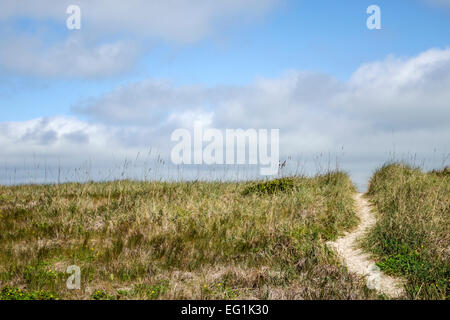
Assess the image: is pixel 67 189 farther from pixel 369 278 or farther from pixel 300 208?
pixel 369 278

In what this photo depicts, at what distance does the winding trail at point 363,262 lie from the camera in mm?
7730

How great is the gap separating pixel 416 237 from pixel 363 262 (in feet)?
4.88

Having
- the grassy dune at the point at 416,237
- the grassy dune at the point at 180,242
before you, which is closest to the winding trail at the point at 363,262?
the grassy dune at the point at 416,237

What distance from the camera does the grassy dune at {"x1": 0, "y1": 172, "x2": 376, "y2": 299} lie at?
730 centimetres

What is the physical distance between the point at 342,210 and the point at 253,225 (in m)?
3.06

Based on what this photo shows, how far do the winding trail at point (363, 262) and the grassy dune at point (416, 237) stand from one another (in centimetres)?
21

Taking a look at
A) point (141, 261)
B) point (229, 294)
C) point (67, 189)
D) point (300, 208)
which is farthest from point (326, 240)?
point (67, 189)

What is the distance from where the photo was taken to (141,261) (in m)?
8.50

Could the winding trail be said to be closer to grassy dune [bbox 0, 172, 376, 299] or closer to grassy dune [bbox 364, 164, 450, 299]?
grassy dune [bbox 364, 164, 450, 299]

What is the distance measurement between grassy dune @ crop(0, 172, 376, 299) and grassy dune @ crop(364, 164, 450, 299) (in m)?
1.10

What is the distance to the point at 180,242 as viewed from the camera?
967cm
